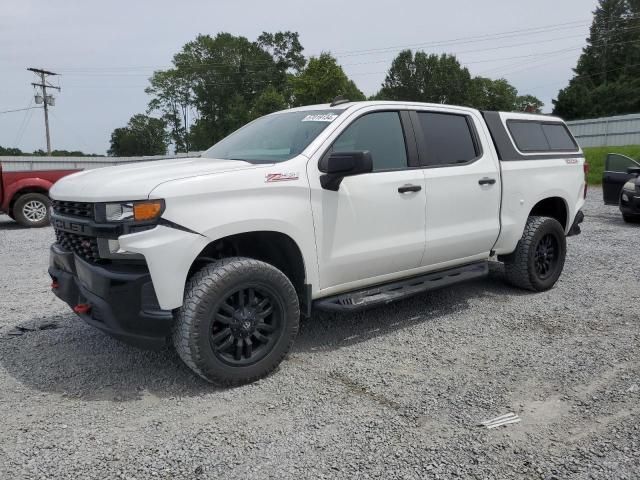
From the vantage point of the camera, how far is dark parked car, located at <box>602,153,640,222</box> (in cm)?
994

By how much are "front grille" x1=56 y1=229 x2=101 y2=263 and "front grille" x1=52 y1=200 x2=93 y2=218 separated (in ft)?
0.44

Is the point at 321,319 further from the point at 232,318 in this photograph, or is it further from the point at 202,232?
the point at 202,232

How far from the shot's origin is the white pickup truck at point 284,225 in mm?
3025

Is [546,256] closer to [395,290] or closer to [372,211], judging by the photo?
[395,290]

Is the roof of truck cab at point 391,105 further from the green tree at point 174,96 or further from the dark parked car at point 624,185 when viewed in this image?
the green tree at point 174,96

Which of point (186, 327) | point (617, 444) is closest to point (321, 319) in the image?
point (186, 327)

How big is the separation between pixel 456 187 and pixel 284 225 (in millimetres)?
1762

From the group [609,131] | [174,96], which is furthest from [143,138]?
[609,131]

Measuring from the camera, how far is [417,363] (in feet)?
12.2

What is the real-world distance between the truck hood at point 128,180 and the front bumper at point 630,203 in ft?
29.5

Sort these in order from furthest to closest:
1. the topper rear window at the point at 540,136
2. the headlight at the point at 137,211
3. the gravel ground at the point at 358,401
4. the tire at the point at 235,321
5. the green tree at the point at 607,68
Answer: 1. the green tree at the point at 607,68
2. the topper rear window at the point at 540,136
3. the tire at the point at 235,321
4. the headlight at the point at 137,211
5. the gravel ground at the point at 358,401

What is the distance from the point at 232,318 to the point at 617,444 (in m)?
2.25

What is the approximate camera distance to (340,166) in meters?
3.47

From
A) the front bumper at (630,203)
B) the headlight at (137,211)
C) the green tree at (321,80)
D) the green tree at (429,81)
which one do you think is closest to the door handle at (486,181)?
the headlight at (137,211)
